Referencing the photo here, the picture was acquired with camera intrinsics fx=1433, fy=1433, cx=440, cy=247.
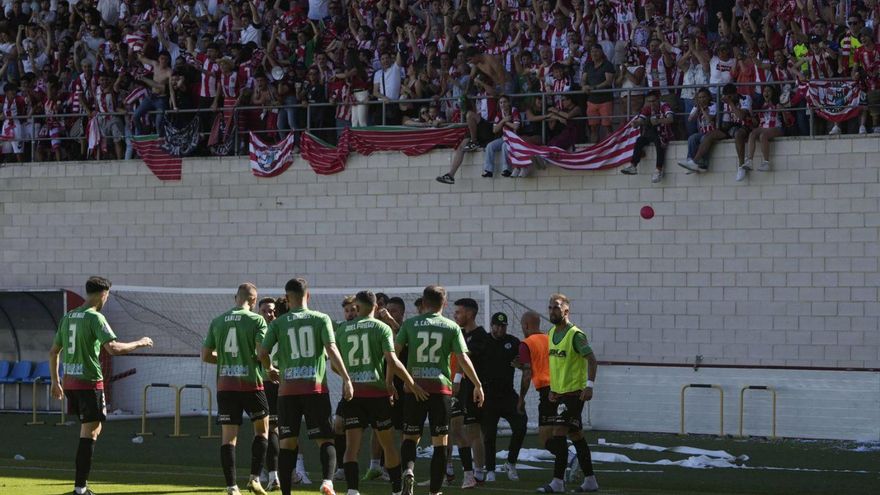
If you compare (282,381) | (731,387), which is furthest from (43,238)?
(282,381)

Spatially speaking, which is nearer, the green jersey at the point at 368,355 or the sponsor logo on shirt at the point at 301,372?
the sponsor logo on shirt at the point at 301,372

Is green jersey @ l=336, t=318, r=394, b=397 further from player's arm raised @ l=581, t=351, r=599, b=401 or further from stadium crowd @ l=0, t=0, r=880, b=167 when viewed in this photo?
stadium crowd @ l=0, t=0, r=880, b=167

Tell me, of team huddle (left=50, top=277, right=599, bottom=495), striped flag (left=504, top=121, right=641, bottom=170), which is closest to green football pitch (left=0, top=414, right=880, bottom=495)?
team huddle (left=50, top=277, right=599, bottom=495)

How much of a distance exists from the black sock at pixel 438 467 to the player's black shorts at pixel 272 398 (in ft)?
7.28

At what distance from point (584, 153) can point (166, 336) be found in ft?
27.2

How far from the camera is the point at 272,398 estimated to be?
1442cm

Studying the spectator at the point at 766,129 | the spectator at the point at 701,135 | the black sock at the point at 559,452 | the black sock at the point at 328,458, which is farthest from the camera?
the spectator at the point at 701,135

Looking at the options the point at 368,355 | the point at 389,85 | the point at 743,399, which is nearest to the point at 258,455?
the point at 368,355

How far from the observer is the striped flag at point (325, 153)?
24.0 m

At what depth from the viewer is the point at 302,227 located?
961 inches

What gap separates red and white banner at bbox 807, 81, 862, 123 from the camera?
20.6 m

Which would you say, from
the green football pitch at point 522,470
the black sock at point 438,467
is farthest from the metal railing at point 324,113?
the black sock at point 438,467

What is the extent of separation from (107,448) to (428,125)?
7649 millimetres

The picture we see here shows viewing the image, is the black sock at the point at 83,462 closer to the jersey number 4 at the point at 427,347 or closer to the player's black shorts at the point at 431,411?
the player's black shorts at the point at 431,411
